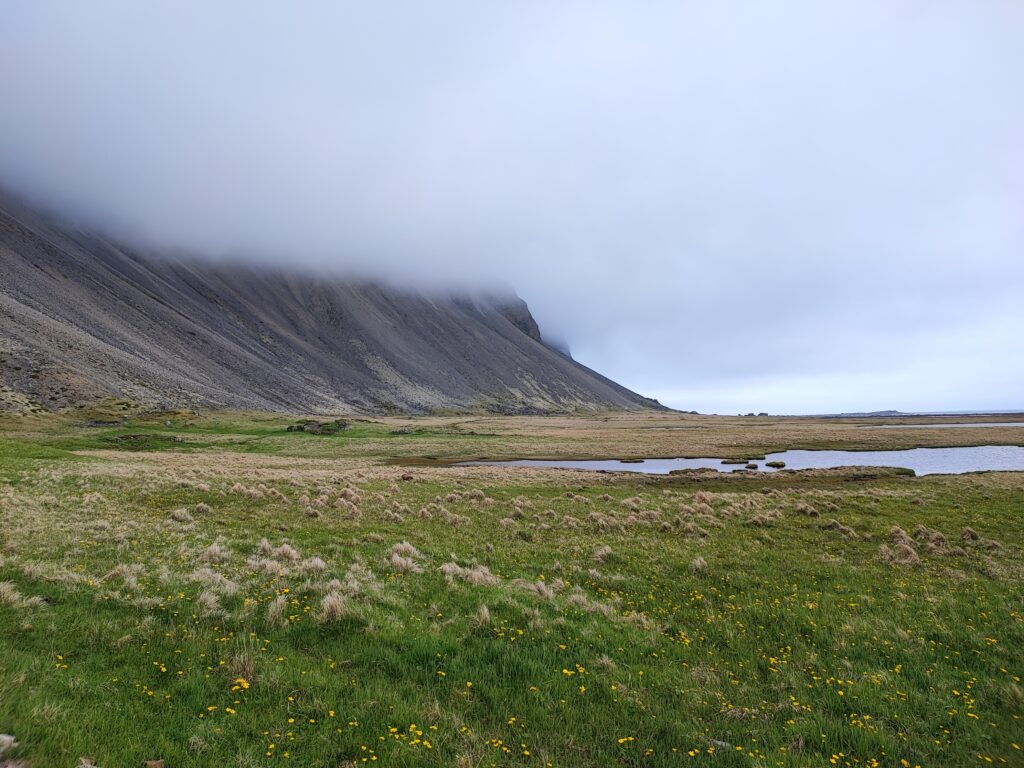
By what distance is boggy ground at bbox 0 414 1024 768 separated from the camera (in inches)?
267

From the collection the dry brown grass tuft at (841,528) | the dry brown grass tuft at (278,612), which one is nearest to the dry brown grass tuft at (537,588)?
the dry brown grass tuft at (278,612)

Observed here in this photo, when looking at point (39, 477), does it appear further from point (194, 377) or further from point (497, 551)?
point (194, 377)

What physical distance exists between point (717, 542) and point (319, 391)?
154 metres

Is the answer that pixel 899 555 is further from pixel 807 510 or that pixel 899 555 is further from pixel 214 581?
pixel 214 581

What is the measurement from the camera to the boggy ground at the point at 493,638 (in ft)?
22.2

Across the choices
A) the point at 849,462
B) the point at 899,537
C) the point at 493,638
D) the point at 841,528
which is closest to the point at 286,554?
the point at 493,638

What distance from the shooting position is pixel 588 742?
7.00m

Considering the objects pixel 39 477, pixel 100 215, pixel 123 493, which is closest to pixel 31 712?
pixel 123 493

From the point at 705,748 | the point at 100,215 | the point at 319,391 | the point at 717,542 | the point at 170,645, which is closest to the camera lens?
the point at 705,748

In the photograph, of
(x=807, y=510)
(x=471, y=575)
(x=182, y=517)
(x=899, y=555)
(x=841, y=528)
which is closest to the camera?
(x=471, y=575)

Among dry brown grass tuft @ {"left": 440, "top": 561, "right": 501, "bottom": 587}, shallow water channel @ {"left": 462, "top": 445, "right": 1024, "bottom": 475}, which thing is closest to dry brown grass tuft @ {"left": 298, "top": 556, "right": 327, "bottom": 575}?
dry brown grass tuft @ {"left": 440, "top": 561, "right": 501, "bottom": 587}

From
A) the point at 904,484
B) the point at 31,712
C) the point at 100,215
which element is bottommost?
the point at 904,484

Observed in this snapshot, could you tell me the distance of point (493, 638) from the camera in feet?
32.3

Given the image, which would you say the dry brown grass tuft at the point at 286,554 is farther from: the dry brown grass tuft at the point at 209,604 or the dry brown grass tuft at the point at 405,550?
the dry brown grass tuft at the point at 209,604
